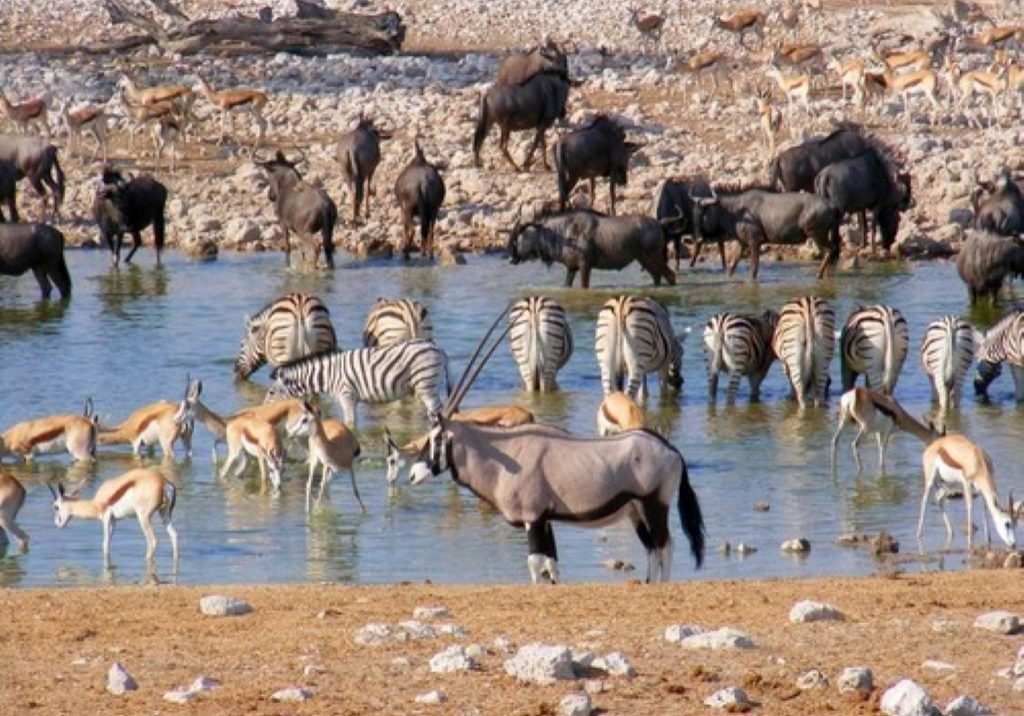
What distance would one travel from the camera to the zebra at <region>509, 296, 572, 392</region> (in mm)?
18875

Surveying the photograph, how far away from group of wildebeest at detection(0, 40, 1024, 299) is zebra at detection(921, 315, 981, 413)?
4810mm

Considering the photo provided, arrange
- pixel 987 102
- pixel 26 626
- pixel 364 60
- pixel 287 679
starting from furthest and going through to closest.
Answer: pixel 364 60 → pixel 987 102 → pixel 26 626 → pixel 287 679

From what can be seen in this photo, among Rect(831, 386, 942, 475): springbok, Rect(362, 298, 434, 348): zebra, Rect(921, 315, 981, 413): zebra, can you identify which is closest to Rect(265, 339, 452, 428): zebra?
Rect(362, 298, 434, 348): zebra

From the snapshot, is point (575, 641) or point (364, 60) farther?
point (364, 60)

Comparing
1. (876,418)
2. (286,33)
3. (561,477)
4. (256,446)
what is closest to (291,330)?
(256,446)

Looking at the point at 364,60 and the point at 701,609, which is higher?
the point at 364,60

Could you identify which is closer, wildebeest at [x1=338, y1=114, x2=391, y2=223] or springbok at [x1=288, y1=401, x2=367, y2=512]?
springbok at [x1=288, y1=401, x2=367, y2=512]

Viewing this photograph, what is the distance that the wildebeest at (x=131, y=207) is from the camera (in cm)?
2662

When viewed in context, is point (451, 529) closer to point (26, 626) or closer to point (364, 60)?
point (26, 626)

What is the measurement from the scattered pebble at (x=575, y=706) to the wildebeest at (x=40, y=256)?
17457mm

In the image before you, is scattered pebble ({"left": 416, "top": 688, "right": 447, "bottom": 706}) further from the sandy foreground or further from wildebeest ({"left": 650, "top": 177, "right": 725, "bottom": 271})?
wildebeest ({"left": 650, "top": 177, "right": 725, "bottom": 271})

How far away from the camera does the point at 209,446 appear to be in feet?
55.0

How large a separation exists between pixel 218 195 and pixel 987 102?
10.2m

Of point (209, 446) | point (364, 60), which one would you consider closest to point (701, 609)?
point (209, 446)
